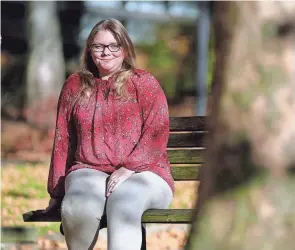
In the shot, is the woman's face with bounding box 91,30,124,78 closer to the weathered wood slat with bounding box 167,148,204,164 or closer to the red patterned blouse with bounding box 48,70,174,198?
the red patterned blouse with bounding box 48,70,174,198

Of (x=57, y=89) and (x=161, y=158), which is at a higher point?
(x=161, y=158)

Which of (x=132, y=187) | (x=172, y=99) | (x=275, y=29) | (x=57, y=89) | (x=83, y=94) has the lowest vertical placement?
(x=172, y=99)

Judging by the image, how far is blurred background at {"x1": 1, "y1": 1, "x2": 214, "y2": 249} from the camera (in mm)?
12673

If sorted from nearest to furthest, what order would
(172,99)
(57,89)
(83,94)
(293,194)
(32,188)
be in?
1. (293,194)
2. (83,94)
3. (32,188)
4. (57,89)
5. (172,99)

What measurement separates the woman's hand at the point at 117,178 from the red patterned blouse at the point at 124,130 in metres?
0.07

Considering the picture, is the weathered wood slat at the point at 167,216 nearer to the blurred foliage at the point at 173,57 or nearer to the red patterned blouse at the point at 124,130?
the red patterned blouse at the point at 124,130

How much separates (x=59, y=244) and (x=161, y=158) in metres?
2.39

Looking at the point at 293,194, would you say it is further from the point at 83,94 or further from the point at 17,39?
the point at 17,39

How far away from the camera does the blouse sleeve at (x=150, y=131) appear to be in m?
5.38

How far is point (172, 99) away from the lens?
30.0 m

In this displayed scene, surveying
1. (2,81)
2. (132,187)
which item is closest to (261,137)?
(132,187)

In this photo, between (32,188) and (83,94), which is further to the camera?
(32,188)

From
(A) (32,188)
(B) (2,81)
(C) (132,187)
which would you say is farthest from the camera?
(B) (2,81)

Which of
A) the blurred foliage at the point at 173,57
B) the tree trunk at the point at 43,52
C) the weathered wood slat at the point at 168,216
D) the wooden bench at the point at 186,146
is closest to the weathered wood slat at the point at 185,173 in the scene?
the wooden bench at the point at 186,146
